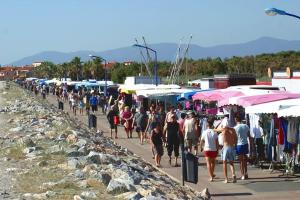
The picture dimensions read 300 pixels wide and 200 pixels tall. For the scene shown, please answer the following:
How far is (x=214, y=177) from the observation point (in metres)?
15.3

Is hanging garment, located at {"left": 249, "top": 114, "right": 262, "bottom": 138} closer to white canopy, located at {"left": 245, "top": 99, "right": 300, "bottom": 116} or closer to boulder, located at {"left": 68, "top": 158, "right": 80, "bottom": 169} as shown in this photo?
white canopy, located at {"left": 245, "top": 99, "right": 300, "bottom": 116}

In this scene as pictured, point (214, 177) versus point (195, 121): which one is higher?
point (195, 121)

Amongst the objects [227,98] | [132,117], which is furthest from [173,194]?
[132,117]

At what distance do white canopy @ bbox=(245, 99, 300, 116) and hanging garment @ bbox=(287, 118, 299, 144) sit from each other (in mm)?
405

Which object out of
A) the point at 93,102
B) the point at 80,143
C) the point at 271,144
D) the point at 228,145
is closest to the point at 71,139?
the point at 80,143

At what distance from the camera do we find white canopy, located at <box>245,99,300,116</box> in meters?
14.9

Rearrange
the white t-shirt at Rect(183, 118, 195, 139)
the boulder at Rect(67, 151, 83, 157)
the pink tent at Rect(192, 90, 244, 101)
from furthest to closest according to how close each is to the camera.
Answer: the pink tent at Rect(192, 90, 244, 101)
the white t-shirt at Rect(183, 118, 195, 139)
the boulder at Rect(67, 151, 83, 157)

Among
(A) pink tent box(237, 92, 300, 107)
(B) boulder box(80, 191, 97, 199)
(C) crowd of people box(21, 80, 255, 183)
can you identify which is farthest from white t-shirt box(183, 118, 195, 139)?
(B) boulder box(80, 191, 97, 199)

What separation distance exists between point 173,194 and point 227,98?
A: 26.2 ft

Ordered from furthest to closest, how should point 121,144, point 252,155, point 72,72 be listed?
1. point 72,72
2. point 121,144
3. point 252,155

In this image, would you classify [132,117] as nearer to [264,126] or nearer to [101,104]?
[264,126]

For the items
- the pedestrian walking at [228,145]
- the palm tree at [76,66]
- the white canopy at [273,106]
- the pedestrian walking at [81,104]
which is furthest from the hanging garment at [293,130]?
the palm tree at [76,66]

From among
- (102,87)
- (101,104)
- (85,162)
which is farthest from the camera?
(102,87)

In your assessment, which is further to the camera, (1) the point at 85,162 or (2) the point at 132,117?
(2) the point at 132,117
